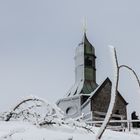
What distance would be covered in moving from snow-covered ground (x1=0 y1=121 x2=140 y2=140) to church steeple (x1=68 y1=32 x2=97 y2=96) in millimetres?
40351

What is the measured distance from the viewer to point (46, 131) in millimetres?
1822

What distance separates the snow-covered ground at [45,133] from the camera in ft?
5.66

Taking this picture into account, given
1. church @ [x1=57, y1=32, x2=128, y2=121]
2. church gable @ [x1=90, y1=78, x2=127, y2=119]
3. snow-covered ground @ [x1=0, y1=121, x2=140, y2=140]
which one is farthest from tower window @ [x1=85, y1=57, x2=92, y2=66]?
snow-covered ground @ [x1=0, y1=121, x2=140, y2=140]

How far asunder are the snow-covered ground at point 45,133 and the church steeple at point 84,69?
132 feet

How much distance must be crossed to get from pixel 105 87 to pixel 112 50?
3650 cm

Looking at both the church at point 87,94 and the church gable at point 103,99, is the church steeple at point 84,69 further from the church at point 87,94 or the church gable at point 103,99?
the church gable at point 103,99

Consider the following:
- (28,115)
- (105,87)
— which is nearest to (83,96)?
(105,87)

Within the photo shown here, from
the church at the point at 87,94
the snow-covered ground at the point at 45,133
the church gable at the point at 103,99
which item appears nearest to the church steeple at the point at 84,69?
the church at the point at 87,94

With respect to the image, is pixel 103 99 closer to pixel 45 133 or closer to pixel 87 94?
pixel 87 94

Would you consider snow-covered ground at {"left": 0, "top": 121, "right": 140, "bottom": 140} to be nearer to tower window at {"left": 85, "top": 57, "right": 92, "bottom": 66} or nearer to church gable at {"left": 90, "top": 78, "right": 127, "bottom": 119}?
church gable at {"left": 90, "top": 78, "right": 127, "bottom": 119}

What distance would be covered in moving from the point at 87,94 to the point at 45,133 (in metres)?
39.5

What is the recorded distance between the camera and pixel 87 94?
4125 cm

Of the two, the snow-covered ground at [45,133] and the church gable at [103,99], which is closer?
the snow-covered ground at [45,133]

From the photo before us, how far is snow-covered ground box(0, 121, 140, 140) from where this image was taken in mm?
1726
